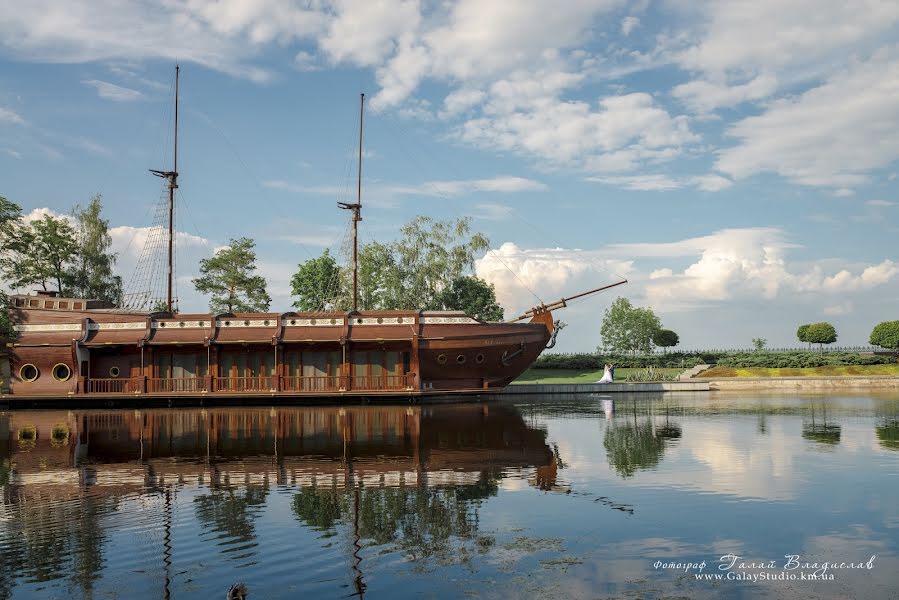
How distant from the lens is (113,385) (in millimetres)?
29422

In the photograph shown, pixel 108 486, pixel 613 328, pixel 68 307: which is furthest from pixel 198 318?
pixel 613 328

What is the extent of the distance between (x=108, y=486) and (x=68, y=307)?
74.8ft

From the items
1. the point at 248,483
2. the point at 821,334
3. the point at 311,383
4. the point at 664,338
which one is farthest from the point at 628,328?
the point at 248,483

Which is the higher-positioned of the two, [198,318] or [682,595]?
[198,318]

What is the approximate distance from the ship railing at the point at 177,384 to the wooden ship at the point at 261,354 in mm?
44

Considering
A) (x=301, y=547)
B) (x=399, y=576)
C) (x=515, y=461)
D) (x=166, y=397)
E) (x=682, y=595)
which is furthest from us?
(x=166, y=397)

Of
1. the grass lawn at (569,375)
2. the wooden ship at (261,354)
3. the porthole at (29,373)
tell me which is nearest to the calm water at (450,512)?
the wooden ship at (261,354)

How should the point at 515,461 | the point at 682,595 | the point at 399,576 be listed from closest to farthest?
the point at 682,595
the point at 399,576
the point at 515,461

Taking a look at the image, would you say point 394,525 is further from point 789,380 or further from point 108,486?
point 789,380

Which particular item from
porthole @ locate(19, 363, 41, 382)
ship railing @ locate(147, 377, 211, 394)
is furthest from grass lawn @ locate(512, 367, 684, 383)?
porthole @ locate(19, 363, 41, 382)

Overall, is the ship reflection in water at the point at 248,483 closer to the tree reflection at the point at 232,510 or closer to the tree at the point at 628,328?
the tree reflection at the point at 232,510

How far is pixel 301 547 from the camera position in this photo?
7.51 meters

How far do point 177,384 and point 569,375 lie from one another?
23238 millimetres

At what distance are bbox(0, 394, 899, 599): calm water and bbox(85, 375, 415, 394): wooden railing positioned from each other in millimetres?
10664
